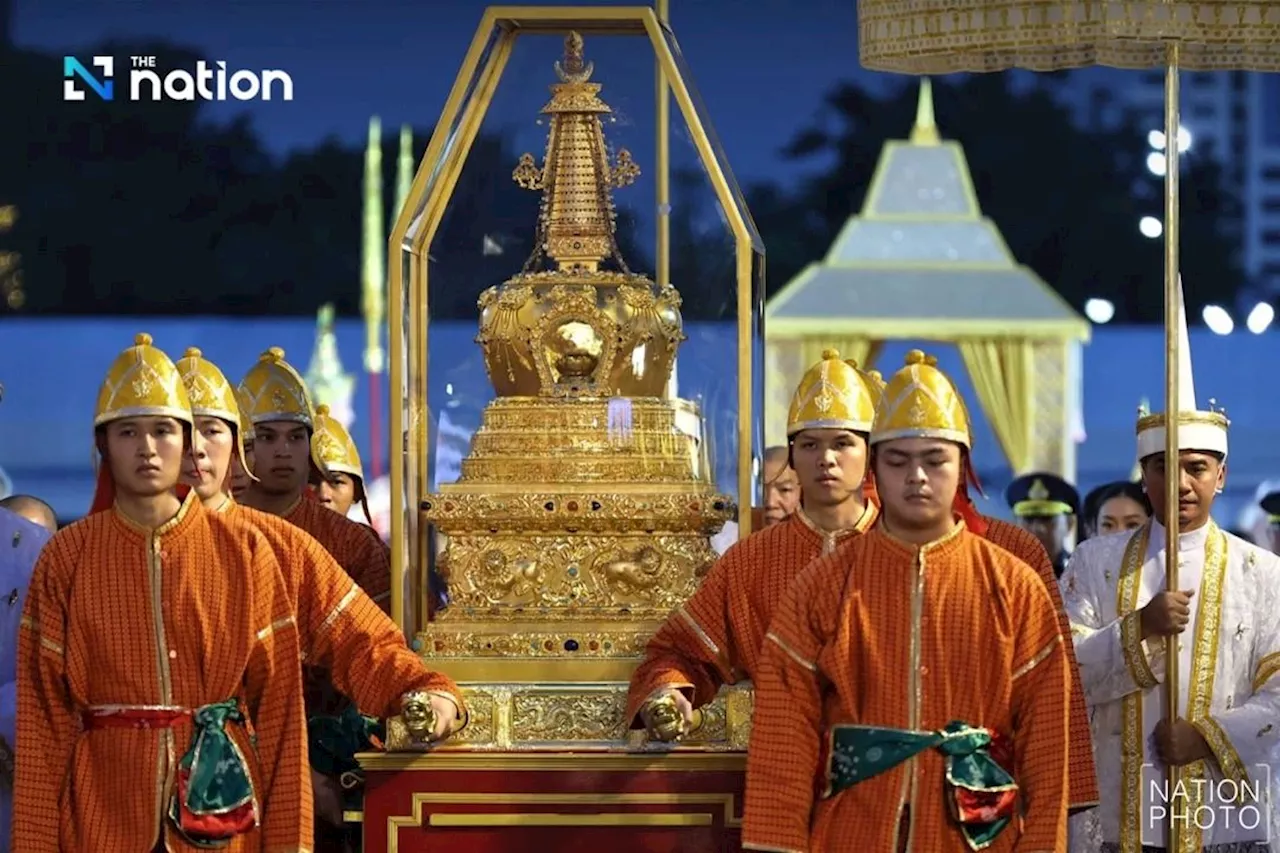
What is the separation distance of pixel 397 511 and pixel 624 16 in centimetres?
137

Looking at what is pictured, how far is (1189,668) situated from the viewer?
810 centimetres

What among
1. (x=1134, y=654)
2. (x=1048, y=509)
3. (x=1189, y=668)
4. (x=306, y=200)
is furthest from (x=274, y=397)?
(x=306, y=200)

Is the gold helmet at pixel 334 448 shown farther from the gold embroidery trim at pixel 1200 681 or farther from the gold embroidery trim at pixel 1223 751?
the gold embroidery trim at pixel 1223 751

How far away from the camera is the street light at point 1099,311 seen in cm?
1484

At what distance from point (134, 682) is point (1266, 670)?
2.73 m

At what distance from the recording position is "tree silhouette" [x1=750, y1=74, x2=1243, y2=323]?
48.2 ft

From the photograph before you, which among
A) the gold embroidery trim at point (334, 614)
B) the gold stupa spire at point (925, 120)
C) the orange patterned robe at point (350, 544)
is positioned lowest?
the gold embroidery trim at point (334, 614)

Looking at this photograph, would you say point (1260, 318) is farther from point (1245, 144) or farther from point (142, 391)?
point (142, 391)

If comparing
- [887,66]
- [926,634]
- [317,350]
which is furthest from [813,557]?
[317,350]

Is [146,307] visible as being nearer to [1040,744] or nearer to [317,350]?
[317,350]

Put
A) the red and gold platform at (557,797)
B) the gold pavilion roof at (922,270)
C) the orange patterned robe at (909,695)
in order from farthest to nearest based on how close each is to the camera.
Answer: the gold pavilion roof at (922,270)
the red and gold platform at (557,797)
the orange patterned robe at (909,695)

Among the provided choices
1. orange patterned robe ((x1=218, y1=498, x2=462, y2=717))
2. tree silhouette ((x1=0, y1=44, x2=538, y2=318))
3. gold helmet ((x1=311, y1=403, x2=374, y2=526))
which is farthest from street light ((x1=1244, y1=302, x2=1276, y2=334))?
orange patterned robe ((x1=218, y1=498, x2=462, y2=717))

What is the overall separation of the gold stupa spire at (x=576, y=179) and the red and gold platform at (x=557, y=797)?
1.29m

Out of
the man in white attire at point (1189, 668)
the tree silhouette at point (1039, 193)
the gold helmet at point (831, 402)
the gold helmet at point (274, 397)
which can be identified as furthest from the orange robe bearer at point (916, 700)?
the tree silhouette at point (1039, 193)
